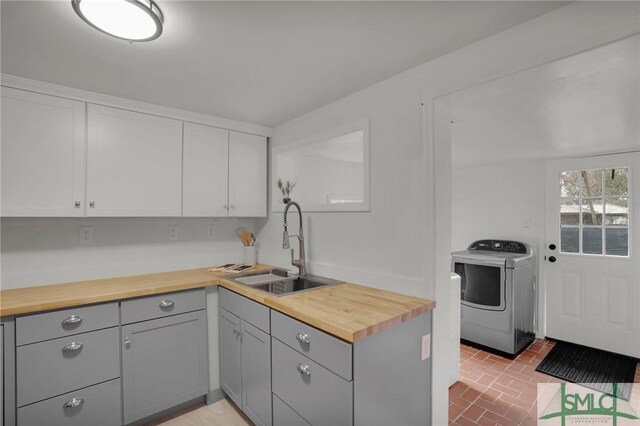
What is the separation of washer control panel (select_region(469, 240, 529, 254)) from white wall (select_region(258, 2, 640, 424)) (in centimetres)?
245

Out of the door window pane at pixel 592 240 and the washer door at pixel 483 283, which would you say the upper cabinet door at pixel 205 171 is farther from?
the door window pane at pixel 592 240

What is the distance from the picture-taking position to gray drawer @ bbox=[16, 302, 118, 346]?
62.2 inches

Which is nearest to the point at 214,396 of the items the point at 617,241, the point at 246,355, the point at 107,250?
the point at 246,355

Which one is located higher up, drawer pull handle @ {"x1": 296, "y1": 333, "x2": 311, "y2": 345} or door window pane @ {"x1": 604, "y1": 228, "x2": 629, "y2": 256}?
door window pane @ {"x1": 604, "y1": 228, "x2": 629, "y2": 256}

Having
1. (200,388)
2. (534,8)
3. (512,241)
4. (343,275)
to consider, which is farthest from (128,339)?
(512,241)

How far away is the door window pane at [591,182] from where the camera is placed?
3.23m

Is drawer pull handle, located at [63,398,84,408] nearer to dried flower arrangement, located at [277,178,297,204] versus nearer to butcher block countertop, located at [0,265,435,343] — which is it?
butcher block countertop, located at [0,265,435,343]

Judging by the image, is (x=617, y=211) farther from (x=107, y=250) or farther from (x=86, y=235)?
(x=86, y=235)

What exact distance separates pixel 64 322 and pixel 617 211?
15.3ft

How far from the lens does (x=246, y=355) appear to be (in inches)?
76.0

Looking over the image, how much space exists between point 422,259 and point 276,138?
5.73 ft

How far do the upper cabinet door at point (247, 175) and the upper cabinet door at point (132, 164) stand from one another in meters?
0.43

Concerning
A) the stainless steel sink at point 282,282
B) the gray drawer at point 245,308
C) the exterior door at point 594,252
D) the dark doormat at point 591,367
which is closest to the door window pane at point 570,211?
the exterior door at point 594,252

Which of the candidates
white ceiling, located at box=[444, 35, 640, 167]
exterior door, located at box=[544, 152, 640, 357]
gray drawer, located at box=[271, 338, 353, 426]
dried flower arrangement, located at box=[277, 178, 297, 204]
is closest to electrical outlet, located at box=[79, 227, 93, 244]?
dried flower arrangement, located at box=[277, 178, 297, 204]
